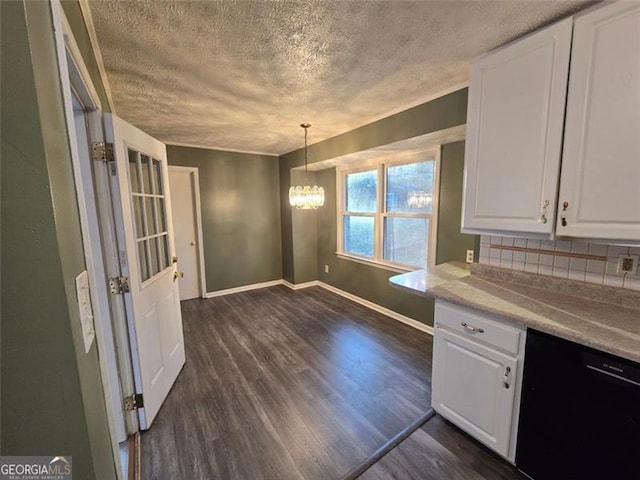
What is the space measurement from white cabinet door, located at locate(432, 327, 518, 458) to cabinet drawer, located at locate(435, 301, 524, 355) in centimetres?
5

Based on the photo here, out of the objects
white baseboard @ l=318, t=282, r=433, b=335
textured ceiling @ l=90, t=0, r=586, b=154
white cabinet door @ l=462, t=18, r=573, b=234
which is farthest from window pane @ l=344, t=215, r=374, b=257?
white cabinet door @ l=462, t=18, r=573, b=234

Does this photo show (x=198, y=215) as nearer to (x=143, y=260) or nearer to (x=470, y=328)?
(x=143, y=260)

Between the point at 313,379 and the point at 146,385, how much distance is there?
121 centimetres

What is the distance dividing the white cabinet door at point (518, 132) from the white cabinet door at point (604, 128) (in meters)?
0.06

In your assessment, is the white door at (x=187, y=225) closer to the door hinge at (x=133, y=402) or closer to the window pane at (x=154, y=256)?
the window pane at (x=154, y=256)

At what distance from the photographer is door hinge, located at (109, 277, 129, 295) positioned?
160cm

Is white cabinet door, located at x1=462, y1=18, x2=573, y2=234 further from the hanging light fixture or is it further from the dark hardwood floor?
the dark hardwood floor

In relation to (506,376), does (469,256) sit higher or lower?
higher

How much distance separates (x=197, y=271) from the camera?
165 inches

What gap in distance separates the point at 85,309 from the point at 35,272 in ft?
0.68

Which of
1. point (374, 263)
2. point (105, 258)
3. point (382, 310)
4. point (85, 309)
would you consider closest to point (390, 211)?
point (374, 263)

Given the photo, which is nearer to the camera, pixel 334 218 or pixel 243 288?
pixel 334 218

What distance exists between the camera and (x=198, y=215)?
405 cm

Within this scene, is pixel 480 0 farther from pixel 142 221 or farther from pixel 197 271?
pixel 197 271
